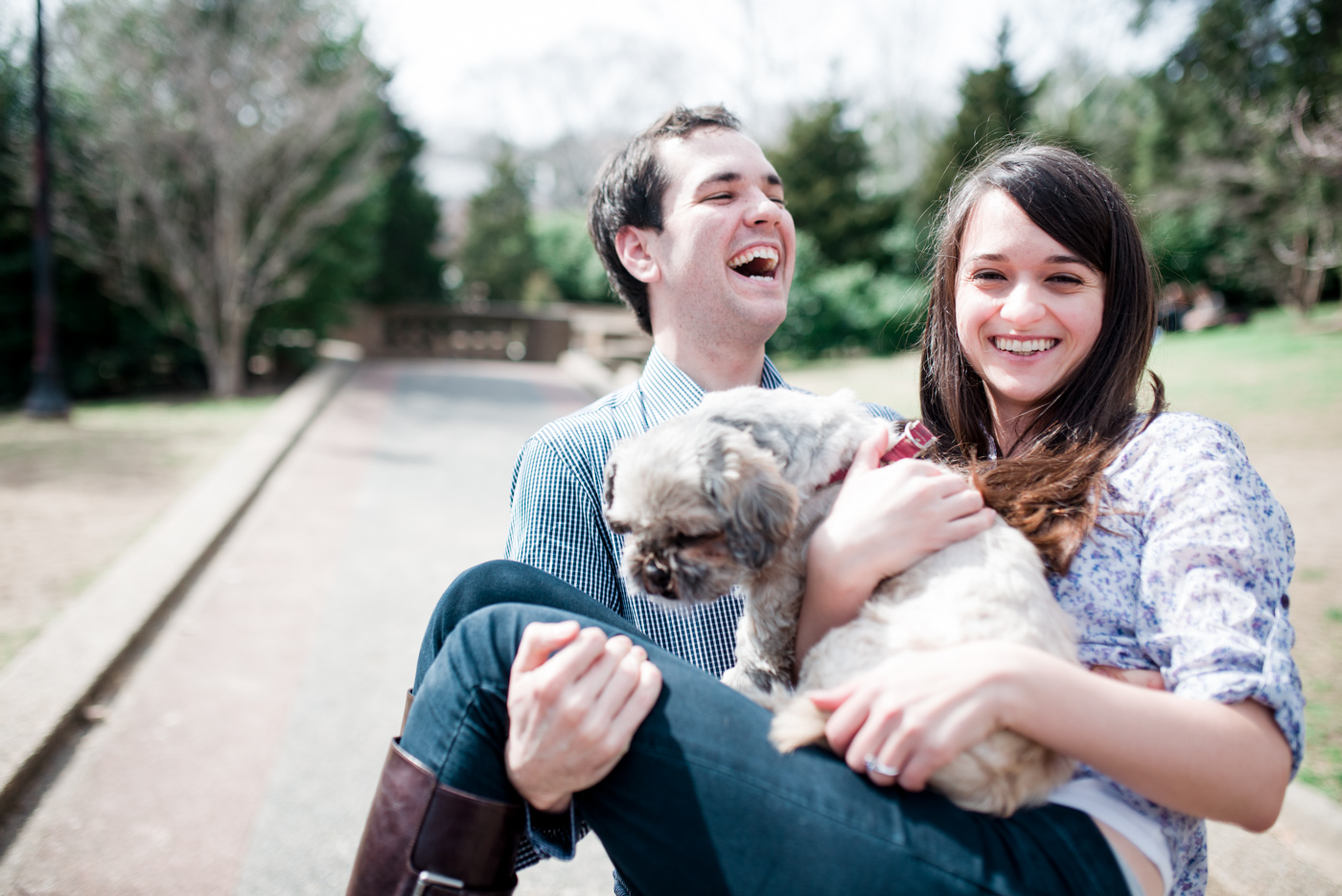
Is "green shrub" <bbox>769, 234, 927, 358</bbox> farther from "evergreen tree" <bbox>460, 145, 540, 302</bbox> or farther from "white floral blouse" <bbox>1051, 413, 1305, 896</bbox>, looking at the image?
"white floral blouse" <bbox>1051, 413, 1305, 896</bbox>

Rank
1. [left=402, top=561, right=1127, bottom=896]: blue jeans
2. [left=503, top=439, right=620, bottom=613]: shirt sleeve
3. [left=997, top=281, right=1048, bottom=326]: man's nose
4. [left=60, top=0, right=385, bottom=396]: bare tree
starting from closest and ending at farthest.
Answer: [left=402, top=561, right=1127, bottom=896]: blue jeans, [left=997, top=281, right=1048, bottom=326]: man's nose, [left=503, top=439, right=620, bottom=613]: shirt sleeve, [left=60, top=0, right=385, bottom=396]: bare tree

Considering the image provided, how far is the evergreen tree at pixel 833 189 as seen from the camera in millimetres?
26344

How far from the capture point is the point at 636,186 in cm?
311

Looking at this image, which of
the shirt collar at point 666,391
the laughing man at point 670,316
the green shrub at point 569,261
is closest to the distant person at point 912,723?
the laughing man at point 670,316

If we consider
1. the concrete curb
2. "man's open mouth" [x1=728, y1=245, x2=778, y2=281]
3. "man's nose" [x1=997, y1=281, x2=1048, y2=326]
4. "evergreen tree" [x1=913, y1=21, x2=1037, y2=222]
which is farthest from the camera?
"evergreen tree" [x1=913, y1=21, x2=1037, y2=222]

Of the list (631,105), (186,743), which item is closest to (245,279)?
(186,743)

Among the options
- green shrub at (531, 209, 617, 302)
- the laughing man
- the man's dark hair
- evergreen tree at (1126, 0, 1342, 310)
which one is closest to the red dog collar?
the laughing man

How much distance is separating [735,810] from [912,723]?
37cm

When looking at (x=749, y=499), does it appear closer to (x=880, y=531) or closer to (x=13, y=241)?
(x=880, y=531)

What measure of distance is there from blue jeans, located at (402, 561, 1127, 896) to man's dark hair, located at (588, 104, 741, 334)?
1.77 metres

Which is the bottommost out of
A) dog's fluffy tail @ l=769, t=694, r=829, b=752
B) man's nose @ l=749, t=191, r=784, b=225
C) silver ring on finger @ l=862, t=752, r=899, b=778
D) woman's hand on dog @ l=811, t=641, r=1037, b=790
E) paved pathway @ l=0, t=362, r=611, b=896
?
paved pathway @ l=0, t=362, r=611, b=896

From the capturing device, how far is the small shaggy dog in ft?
5.55

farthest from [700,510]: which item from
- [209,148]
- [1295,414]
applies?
[209,148]

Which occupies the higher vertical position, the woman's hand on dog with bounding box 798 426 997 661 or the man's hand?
the woman's hand on dog with bounding box 798 426 997 661
